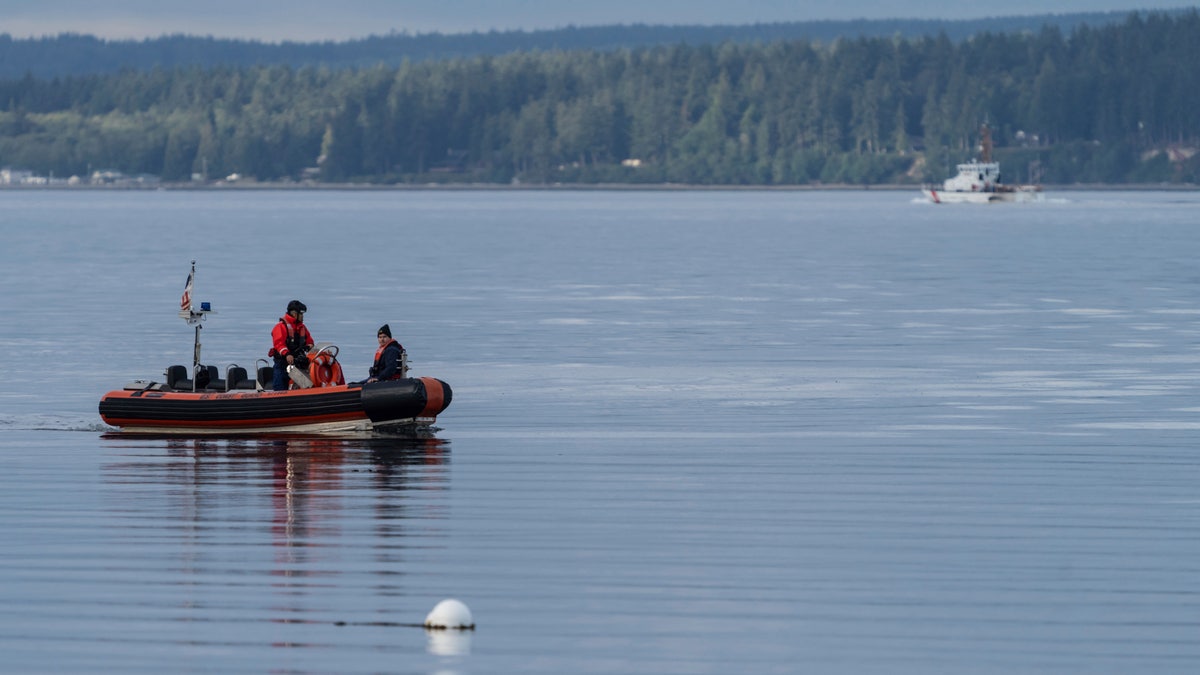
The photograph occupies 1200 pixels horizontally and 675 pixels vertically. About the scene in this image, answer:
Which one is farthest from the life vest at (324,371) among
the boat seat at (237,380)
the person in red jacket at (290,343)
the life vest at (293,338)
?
the boat seat at (237,380)

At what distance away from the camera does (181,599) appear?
61.9 feet

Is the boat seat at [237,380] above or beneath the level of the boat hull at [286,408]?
above

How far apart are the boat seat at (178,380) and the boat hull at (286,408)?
9.3 inches

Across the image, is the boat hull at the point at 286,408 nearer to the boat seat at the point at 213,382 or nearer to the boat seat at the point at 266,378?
the boat seat at the point at 266,378

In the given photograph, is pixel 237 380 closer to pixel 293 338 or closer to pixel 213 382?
pixel 213 382

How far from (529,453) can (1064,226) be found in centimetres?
13292

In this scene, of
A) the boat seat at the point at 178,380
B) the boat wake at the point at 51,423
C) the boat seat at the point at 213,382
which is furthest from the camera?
the boat wake at the point at 51,423

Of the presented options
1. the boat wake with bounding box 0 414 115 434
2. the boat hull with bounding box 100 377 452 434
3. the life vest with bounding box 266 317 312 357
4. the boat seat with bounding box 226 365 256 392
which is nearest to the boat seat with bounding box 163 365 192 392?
the boat hull with bounding box 100 377 452 434

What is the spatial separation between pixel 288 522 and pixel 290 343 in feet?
25.0

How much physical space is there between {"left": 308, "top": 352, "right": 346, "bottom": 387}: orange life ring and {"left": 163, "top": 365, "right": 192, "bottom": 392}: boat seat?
6.75 ft

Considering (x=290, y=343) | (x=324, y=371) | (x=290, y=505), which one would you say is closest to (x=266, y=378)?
(x=324, y=371)

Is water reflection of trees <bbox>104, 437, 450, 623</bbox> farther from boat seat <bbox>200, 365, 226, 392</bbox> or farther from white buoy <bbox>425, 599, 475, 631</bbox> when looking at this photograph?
boat seat <bbox>200, 365, 226, 392</bbox>

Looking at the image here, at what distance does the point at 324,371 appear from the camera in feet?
103

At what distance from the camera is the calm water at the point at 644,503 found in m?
17.4
